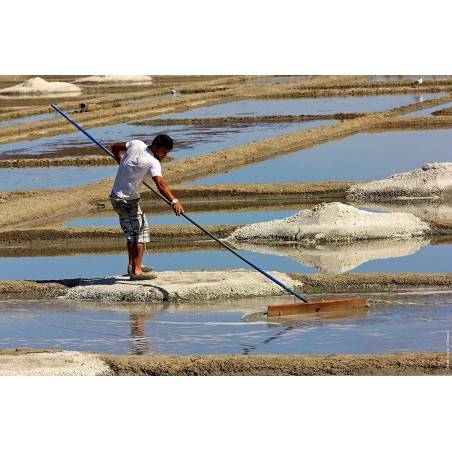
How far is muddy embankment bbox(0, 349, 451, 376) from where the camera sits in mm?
6203

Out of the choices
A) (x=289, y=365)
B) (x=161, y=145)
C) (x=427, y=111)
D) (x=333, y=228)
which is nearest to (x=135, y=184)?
(x=161, y=145)

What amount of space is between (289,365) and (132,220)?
94.9 inches

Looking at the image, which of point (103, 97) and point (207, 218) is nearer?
point (207, 218)

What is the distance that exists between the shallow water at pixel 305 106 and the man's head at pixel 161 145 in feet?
44.7

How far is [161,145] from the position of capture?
7910mm

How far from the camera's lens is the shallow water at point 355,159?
13.9 m

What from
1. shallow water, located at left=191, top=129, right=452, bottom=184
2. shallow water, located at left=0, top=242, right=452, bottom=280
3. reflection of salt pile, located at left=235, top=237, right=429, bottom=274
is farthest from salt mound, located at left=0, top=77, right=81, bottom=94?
reflection of salt pile, located at left=235, top=237, right=429, bottom=274

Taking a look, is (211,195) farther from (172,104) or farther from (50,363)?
(172,104)

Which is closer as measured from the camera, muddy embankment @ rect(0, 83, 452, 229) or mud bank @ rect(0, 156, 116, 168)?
muddy embankment @ rect(0, 83, 452, 229)

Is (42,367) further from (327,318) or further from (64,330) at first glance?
(327,318)

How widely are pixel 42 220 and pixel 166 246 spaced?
184 centimetres

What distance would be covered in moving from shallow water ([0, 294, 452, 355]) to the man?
425 millimetres

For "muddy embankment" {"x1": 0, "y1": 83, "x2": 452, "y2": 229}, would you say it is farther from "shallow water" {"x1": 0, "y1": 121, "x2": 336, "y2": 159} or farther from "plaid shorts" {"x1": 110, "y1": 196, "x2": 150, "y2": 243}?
"plaid shorts" {"x1": 110, "y1": 196, "x2": 150, "y2": 243}

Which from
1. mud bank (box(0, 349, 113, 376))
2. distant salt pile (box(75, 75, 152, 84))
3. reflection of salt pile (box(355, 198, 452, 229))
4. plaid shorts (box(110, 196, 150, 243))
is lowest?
mud bank (box(0, 349, 113, 376))
